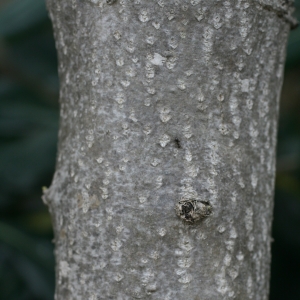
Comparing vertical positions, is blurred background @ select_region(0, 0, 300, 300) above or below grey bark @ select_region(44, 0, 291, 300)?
above

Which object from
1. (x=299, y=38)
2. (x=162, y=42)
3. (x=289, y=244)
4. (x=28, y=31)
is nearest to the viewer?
Result: (x=162, y=42)

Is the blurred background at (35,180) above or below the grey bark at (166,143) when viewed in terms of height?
above

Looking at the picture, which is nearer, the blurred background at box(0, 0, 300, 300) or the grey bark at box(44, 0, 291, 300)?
the grey bark at box(44, 0, 291, 300)

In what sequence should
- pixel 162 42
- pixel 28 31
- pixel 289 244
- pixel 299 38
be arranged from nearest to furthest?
pixel 162 42 → pixel 299 38 → pixel 28 31 → pixel 289 244

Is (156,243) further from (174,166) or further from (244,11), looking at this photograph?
(244,11)

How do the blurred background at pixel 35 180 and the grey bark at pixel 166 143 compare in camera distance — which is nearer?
the grey bark at pixel 166 143

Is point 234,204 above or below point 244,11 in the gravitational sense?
below

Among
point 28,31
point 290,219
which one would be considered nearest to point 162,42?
point 28,31
